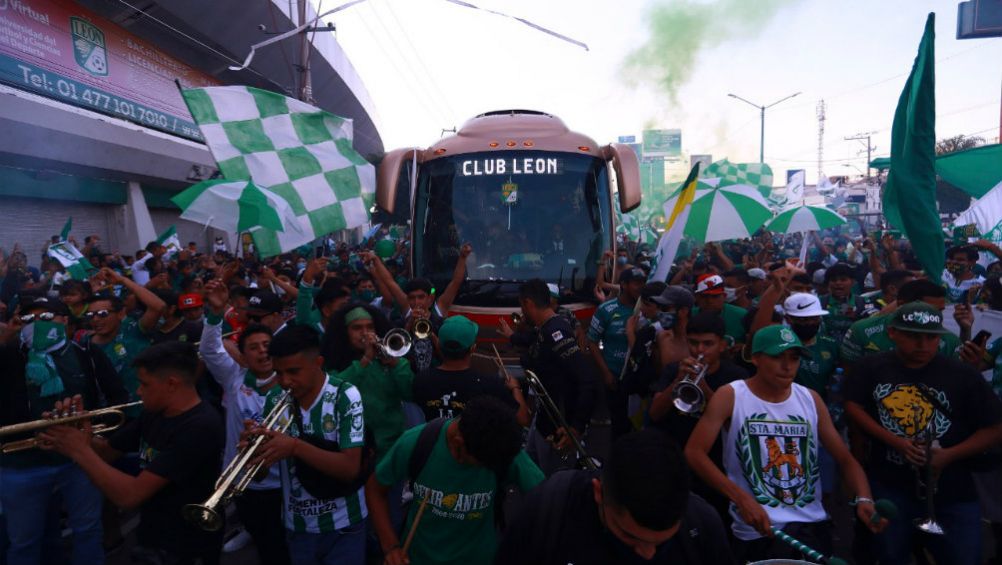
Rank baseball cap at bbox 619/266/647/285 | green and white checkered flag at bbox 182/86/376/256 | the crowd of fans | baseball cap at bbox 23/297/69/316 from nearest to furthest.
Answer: the crowd of fans
baseball cap at bbox 23/297/69/316
baseball cap at bbox 619/266/647/285
green and white checkered flag at bbox 182/86/376/256

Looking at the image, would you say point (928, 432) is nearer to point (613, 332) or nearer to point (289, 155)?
point (613, 332)

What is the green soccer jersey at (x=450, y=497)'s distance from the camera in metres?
2.60

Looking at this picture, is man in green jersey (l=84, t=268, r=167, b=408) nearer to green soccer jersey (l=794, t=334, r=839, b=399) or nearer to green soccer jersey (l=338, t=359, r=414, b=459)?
green soccer jersey (l=338, t=359, r=414, b=459)

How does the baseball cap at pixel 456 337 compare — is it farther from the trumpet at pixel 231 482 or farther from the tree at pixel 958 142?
the tree at pixel 958 142

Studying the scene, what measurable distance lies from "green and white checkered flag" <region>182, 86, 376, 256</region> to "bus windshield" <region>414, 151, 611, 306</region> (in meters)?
1.10

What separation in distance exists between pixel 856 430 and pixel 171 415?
3.68 m

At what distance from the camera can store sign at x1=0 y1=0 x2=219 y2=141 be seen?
13539 millimetres

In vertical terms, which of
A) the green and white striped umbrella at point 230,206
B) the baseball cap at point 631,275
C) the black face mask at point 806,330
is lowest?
the black face mask at point 806,330

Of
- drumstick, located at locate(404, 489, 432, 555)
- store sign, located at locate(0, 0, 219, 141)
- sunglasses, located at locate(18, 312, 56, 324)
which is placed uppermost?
store sign, located at locate(0, 0, 219, 141)

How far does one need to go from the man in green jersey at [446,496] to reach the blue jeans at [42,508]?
2293 mm

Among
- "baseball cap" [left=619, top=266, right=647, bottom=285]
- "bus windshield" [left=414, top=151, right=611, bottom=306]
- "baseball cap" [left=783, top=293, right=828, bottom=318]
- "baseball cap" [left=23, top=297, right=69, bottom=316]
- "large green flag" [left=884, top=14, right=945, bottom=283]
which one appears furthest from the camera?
"bus windshield" [left=414, top=151, right=611, bottom=306]

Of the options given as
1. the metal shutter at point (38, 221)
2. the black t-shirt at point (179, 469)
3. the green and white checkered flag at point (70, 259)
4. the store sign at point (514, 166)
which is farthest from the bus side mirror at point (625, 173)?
the metal shutter at point (38, 221)

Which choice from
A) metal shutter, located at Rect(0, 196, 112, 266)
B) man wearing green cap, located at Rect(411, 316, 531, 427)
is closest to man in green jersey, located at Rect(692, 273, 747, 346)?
man wearing green cap, located at Rect(411, 316, 531, 427)

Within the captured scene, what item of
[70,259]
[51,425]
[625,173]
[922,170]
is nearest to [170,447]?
[51,425]
